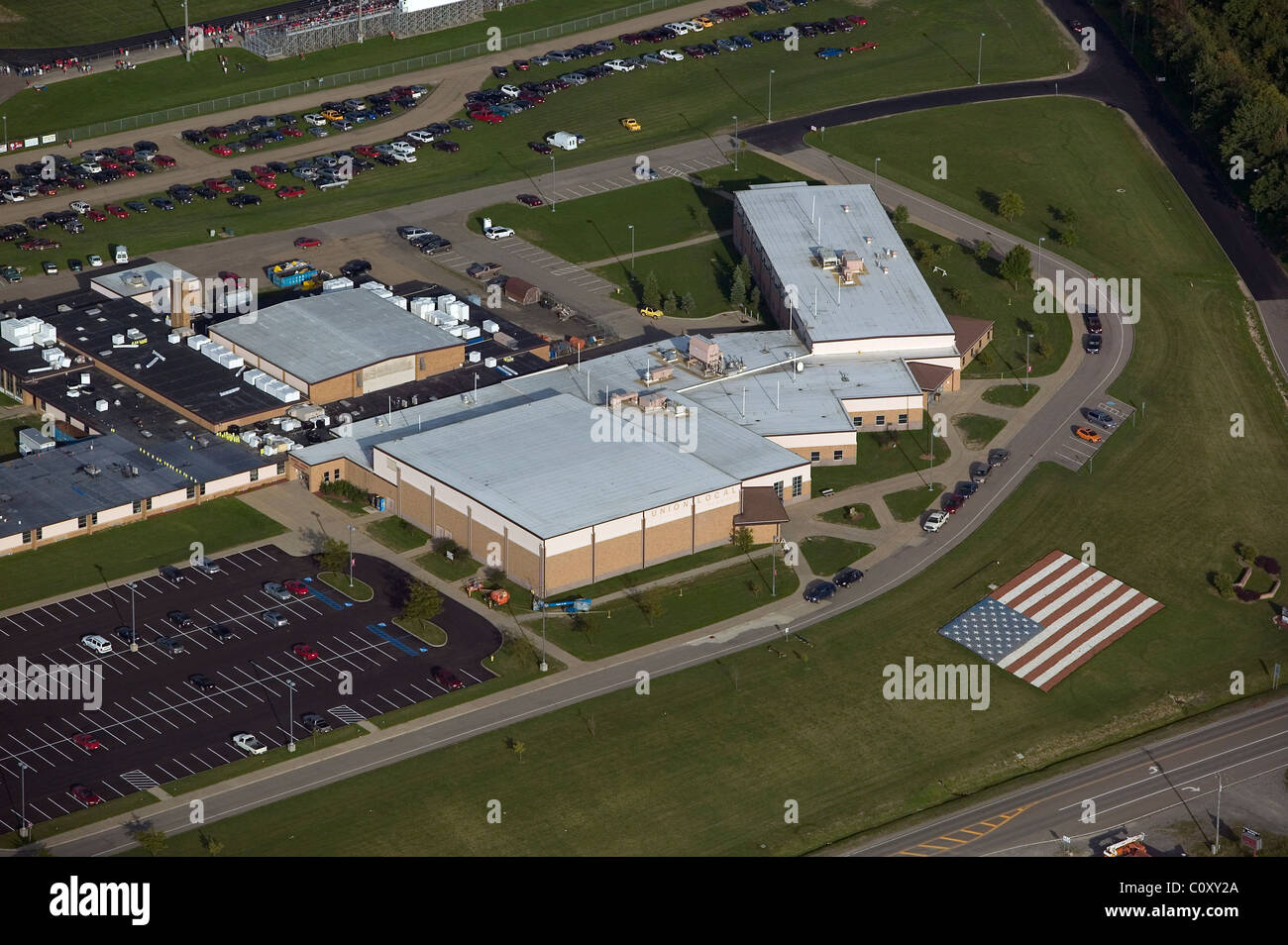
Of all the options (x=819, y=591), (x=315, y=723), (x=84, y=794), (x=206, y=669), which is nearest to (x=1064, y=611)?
(x=819, y=591)

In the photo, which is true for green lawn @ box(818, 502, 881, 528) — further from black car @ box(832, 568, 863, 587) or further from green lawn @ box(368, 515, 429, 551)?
green lawn @ box(368, 515, 429, 551)

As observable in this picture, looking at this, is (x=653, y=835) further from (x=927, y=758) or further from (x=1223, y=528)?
(x=1223, y=528)

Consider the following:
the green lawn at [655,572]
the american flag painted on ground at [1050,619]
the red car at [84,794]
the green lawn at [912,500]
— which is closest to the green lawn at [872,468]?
the green lawn at [912,500]

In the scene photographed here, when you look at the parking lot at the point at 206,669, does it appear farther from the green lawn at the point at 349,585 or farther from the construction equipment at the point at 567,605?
the construction equipment at the point at 567,605

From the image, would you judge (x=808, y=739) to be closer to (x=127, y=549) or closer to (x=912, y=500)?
(x=912, y=500)
